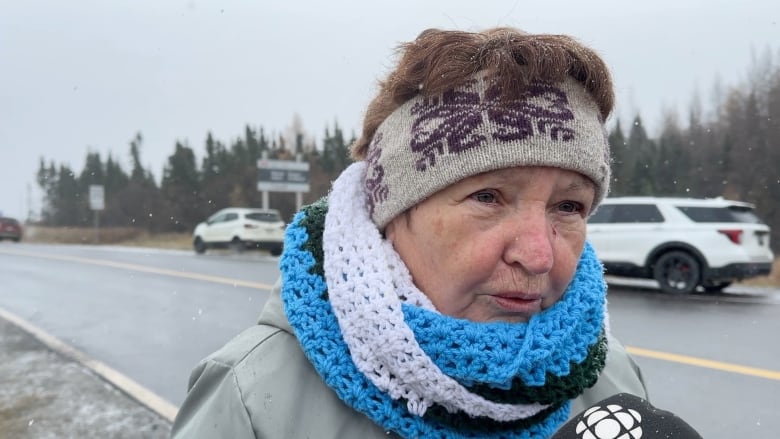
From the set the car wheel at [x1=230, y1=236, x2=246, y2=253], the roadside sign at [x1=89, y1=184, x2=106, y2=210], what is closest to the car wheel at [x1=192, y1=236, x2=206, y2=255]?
the car wheel at [x1=230, y1=236, x2=246, y2=253]

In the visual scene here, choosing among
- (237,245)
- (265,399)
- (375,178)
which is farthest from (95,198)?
(265,399)

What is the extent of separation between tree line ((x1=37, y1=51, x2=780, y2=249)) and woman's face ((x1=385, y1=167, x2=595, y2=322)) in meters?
14.3

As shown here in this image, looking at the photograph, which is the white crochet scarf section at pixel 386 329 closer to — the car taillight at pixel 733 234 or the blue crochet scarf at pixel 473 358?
the blue crochet scarf at pixel 473 358

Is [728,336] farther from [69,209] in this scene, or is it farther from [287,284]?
[69,209]

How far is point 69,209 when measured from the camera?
1596 inches

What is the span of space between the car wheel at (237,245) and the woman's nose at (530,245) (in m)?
20.0

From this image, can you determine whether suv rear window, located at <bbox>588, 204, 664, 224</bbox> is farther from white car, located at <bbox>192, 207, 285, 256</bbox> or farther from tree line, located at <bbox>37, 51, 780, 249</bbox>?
white car, located at <bbox>192, 207, 285, 256</bbox>

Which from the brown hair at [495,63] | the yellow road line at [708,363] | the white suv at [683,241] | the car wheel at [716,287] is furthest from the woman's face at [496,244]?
the car wheel at [716,287]

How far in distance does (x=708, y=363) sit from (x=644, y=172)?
80.4 ft

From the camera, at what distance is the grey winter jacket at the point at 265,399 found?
1.09m

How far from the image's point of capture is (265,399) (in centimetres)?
110

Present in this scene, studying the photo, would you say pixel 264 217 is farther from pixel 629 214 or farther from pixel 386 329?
pixel 386 329

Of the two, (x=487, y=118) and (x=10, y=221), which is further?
(x=10, y=221)

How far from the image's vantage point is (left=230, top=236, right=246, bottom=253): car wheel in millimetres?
20469
